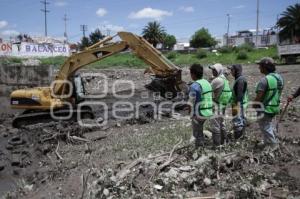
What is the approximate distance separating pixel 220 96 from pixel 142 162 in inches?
83.2

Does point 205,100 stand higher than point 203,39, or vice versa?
point 203,39

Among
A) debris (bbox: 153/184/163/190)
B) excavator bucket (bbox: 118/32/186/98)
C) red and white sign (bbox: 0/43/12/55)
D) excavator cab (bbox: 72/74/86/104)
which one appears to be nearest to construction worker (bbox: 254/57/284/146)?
debris (bbox: 153/184/163/190)

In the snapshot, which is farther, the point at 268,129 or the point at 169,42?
the point at 169,42

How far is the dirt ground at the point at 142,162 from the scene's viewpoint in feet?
21.8

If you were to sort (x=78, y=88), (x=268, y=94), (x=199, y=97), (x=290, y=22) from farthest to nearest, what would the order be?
(x=290, y=22) → (x=78, y=88) → (x=199, y=97) → (x=268, y=94)

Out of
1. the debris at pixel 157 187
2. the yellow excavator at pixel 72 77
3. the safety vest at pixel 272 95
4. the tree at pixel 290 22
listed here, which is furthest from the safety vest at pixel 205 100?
the tree at pixel 290 22

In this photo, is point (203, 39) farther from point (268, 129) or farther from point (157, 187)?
point (157, 187)

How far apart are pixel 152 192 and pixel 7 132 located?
29.0 ft

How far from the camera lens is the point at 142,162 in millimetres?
7480

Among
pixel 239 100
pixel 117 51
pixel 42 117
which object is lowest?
pixel 42 117

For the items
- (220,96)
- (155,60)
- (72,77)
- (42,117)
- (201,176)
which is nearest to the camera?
(201,176)

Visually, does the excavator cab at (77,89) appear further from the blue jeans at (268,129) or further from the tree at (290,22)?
the tree at (290,22)

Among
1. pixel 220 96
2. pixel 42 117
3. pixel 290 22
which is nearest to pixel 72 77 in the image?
pixel 42 117

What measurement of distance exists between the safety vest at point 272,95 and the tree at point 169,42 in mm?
94174
